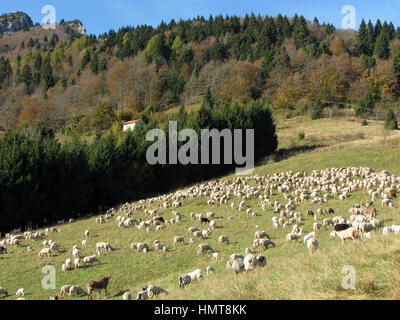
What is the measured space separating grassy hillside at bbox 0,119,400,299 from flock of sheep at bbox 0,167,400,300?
372 millimetres

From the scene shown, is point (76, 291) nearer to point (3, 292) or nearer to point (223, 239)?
point (3, 292)

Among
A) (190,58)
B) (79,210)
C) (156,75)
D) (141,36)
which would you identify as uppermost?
(141,36)

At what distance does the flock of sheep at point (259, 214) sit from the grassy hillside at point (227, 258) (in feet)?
1.22

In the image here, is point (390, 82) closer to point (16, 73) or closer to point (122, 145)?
point (122, 145)

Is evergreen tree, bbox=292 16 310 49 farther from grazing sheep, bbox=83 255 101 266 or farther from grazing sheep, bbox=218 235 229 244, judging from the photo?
grazing sheep, bbox=83 255 101 266

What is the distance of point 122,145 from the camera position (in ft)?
131

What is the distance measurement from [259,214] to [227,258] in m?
8.80

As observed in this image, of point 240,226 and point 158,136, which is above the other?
point 158,136

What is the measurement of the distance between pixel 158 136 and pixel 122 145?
5.30 m

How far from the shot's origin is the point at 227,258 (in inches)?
509

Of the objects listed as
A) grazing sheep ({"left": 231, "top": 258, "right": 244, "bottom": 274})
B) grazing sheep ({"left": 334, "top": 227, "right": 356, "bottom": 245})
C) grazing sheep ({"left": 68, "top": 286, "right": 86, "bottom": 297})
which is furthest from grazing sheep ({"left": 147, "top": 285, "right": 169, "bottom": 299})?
grazing sheep ({"left": 334, "top": 227, "right": 356, "bottom": 245})

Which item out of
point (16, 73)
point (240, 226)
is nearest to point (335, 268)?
point (240, 226)

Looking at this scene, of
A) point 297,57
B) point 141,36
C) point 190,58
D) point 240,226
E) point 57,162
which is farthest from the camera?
point 141,36
